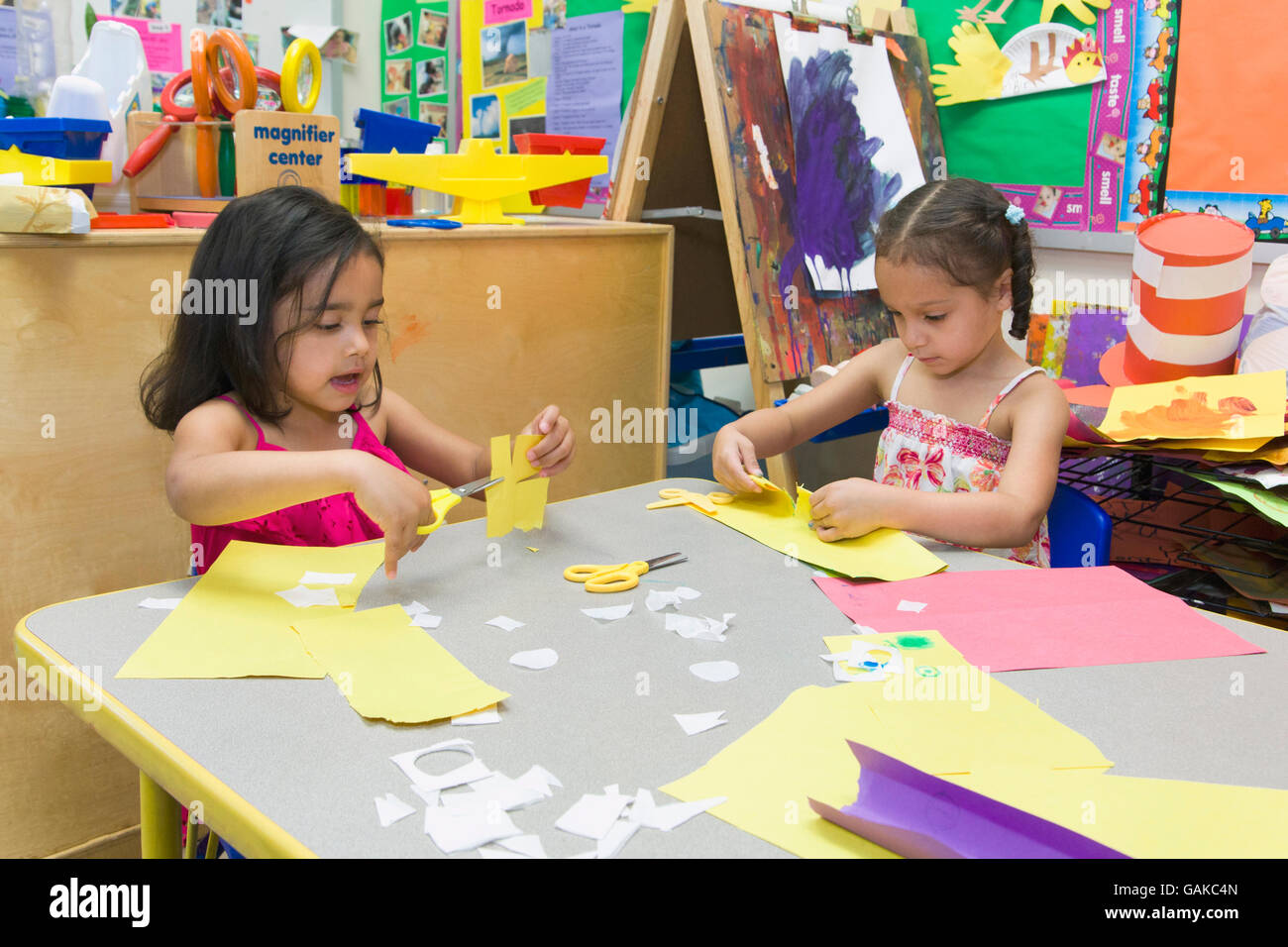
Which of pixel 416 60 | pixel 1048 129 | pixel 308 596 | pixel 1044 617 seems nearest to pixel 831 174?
pixel 1048 129

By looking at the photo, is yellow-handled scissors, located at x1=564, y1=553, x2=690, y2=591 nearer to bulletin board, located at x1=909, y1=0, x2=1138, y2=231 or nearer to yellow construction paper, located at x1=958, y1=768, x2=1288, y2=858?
yellow construction paper, located at x1=958, y1=768, x2=1288, y2=858

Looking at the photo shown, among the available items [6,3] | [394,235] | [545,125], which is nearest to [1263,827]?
[394,235]

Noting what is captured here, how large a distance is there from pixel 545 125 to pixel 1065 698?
2.29m

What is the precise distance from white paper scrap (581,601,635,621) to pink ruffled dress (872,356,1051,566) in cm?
57

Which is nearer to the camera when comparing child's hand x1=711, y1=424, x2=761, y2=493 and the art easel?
child's hand x1=711, y1=424, x2=761, y2=493

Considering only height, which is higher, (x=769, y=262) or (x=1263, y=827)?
(x=769, y=262)

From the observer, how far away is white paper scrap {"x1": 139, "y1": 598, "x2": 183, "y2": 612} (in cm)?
77

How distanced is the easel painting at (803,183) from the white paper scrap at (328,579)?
96 centimetres

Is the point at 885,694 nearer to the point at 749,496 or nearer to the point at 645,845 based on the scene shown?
the point at 645,845

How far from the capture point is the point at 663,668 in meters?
0.69

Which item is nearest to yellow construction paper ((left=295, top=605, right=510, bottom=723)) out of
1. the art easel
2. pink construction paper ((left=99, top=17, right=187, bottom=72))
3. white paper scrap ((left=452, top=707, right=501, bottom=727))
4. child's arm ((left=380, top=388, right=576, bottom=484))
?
white paper scrap ((left=452, top=707, right=501, bottom=727))

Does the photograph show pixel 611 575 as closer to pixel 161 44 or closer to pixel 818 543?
pixel 818 543
